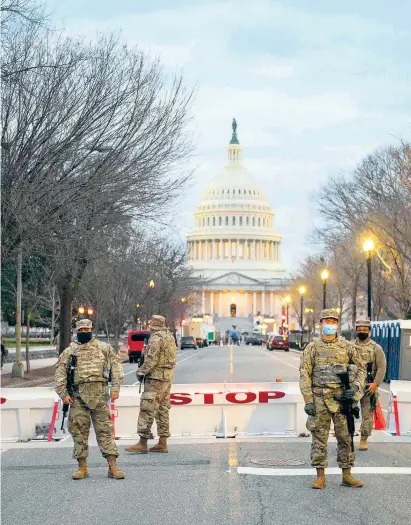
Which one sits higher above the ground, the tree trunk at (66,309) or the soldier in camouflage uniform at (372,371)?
the tree trunk at (66,309)

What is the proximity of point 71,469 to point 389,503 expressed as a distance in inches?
168

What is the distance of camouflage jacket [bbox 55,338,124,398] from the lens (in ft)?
40.8

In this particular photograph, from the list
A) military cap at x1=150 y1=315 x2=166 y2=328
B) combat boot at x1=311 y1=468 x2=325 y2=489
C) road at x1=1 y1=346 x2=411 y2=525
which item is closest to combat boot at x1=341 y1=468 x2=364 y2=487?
road at x1=1 y1=346 x2=411 y2=525

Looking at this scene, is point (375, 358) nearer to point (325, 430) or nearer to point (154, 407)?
point (154, 407)

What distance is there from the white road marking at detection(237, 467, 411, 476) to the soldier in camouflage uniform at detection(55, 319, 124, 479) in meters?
1.56

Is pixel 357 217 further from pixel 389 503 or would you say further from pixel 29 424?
pixel 389 503

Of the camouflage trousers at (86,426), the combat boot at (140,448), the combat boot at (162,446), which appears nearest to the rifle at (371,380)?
the combat boot at (162,446)

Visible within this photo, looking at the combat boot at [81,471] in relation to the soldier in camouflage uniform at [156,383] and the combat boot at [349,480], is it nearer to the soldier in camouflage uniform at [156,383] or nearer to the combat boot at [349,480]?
the soldier in camouflage uniform at [156,383]

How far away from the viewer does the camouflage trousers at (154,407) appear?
14.6m

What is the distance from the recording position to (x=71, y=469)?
43.9 feet

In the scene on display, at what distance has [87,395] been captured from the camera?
12414 mm

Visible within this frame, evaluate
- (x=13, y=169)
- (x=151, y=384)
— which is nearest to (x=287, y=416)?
(x=151, y=384)

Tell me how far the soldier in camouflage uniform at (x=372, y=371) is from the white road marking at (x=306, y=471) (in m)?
1.65

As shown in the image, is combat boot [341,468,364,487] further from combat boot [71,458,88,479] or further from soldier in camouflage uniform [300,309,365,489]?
combat boot [71,458,88,479]
